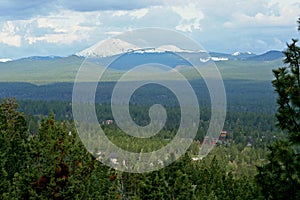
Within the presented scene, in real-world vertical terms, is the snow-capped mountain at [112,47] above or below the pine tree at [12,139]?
above

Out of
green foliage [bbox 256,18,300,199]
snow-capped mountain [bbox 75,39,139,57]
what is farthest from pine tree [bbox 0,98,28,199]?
green foliage [bbox 256,18,300,199]

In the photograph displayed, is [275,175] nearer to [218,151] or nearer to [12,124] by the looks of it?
[12,124]

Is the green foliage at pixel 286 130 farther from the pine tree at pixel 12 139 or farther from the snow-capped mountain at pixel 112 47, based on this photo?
the pine tree at pixel 12 139

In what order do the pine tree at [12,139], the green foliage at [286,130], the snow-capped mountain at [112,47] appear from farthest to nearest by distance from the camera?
the pine tree at [12,139] < the snow-capped mountain at [112,47] < the green foliage at [286,130]

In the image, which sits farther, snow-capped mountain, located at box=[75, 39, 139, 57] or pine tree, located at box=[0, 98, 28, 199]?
pine tree, located at box=[0, 98, 28, 199]

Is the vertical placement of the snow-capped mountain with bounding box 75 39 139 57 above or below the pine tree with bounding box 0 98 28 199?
above

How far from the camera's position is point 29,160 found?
1959 cm

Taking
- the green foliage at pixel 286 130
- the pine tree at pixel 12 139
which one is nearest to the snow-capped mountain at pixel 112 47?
the pine tree at pixel 12 139

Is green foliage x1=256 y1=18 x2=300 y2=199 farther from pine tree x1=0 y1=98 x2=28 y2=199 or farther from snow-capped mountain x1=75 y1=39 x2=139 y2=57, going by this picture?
pine tree x1=0 y1=98 x2=28 y2=199

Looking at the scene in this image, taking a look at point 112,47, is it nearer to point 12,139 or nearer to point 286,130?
point 12,139

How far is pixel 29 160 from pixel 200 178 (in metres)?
19.8

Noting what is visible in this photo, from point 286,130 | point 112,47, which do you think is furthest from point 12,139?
point 286,130

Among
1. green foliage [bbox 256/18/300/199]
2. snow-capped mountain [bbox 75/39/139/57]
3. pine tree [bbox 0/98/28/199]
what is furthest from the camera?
pine tree [bbox 0/98/28/199]

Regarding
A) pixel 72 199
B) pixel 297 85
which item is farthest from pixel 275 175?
pixel 72 199
